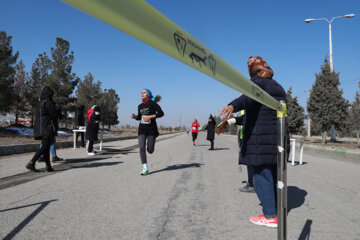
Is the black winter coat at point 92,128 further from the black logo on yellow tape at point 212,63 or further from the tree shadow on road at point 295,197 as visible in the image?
the black logo on yellow tape at point 212,63

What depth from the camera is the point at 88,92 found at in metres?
41.8

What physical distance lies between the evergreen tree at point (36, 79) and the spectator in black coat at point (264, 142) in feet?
92.5

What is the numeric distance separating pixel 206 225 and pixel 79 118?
10.5 meters

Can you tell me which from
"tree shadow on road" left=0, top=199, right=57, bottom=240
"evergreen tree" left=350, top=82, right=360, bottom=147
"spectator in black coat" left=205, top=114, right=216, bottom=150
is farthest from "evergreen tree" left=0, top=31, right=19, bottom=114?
"evergreen tree" left=350, top=82, right=360, bottom=147

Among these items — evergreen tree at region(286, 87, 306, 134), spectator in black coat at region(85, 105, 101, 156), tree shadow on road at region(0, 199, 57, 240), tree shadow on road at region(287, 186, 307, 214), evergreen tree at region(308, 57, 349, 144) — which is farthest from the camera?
evergreen tree at region(286, 87, 306, 134)

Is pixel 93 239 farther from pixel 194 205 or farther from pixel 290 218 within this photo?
pixel 290 218

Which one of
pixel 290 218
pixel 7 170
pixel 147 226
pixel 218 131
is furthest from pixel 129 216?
pixel 7 170

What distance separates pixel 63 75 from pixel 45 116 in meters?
26.4

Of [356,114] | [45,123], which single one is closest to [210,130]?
[45,123]

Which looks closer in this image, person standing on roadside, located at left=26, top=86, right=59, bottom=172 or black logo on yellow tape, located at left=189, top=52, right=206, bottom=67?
black logo on yellow tape, located at left=189, top=52, right=206, bottom=67

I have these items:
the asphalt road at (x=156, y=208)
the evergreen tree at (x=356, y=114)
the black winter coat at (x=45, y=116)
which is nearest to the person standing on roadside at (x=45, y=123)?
the black winter coat at (x=45, y=116)

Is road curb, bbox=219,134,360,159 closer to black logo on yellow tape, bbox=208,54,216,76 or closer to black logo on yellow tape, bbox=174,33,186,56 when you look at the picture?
black logo on yellow tape, bbox=208,54,216,76

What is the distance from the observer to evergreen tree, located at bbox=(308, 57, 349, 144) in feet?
75.7

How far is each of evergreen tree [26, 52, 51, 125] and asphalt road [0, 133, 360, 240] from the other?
25.3 m
